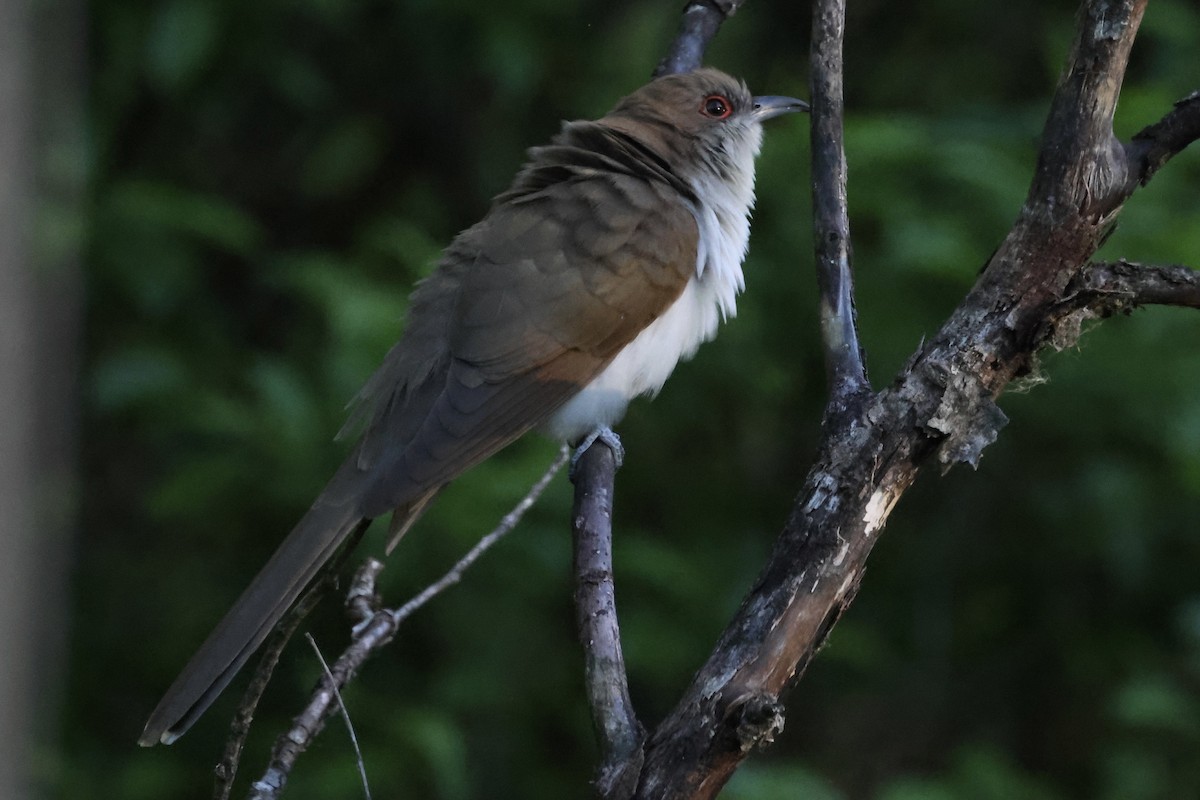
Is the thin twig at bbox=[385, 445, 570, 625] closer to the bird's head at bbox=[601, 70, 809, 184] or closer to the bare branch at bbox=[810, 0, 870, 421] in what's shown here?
the bare branch at bbox=[810, 0, 870, 421]

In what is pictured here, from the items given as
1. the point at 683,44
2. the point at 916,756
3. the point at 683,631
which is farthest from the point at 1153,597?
the point at 683,44

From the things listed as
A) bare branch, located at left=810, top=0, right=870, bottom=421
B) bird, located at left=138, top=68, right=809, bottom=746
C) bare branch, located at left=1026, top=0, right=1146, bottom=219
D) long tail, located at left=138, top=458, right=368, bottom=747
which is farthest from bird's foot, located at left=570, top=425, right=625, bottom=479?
bare branch, located at left=1026, top=0, right=1146, bottom=219

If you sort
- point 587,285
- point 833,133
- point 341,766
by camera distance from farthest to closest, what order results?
point 341,766, point 587,285, point 833,133

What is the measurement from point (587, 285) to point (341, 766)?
180 cm

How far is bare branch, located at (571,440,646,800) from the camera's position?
2014 millimetres

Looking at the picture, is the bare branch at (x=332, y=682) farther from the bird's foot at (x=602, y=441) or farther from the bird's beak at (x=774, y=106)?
the bird's beak at (x=774, y=106)

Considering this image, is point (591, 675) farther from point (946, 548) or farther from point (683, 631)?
point (946, 548)

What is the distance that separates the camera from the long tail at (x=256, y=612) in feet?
8.23

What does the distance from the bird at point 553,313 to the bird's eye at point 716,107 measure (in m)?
0.07

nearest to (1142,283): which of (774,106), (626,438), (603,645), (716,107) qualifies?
(603,645)

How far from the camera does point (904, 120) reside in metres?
4.60

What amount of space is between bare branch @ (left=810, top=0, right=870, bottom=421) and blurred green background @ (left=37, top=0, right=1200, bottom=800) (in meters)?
1.52

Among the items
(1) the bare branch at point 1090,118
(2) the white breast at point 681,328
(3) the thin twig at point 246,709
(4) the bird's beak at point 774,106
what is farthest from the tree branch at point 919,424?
(4) the bird's beak at point 774,106

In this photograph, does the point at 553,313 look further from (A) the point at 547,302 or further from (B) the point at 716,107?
(B) the point at 716,107
